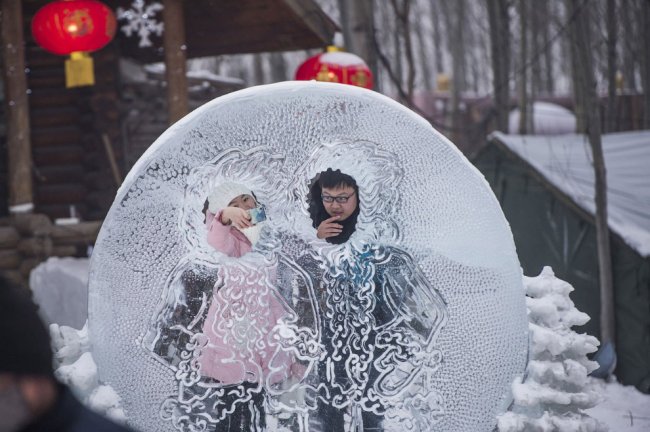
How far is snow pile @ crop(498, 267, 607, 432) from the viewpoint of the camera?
2.98m

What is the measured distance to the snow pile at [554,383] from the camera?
2.98 meters

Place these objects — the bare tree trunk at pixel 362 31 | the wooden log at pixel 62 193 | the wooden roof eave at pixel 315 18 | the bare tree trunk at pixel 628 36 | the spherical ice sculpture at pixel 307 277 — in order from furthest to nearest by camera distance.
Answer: the bare tree trunk at pixel 628 36
the bare tree trunk at pixel 362 31
the wooden log at pixel 62 193
the wooden roof eave at pixel 315 18
the spherical ice sculpture at pixel 307 277

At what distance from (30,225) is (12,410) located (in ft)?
14.8

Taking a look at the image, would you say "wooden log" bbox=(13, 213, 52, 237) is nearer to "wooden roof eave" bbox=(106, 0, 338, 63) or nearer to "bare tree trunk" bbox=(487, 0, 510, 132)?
"wooden roof eave" bbox=(106, 0, 338, 63)

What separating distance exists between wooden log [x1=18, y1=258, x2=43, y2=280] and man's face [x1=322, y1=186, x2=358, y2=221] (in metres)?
3.08

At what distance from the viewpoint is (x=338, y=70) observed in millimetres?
6945

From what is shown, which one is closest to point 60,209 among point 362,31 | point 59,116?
point 59,116

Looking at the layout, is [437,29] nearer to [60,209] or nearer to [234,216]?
[60,209]

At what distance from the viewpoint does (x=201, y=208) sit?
3.26 metres

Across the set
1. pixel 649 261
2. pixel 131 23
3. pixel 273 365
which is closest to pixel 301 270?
pixel 273 365

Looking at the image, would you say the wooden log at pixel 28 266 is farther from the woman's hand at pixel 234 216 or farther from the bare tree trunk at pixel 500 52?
the bare tree trunk at pixel 500 52

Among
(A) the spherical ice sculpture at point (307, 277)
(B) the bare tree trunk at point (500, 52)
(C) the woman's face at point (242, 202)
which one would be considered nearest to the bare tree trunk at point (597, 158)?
(A) the spherical ice sculpture at point (307, 277)

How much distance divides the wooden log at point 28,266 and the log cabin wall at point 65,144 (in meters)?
2.54

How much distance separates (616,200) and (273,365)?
152 inches
